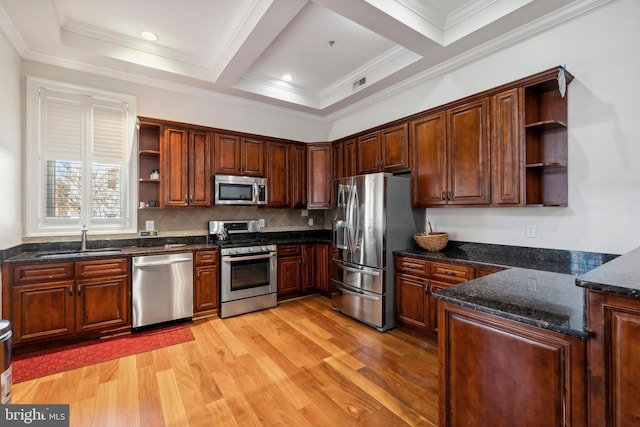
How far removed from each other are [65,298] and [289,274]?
2559 millimetres

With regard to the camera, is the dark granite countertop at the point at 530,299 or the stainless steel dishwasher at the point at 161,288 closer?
the dark granite countertop at the point at 530,299

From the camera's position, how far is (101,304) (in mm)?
3023

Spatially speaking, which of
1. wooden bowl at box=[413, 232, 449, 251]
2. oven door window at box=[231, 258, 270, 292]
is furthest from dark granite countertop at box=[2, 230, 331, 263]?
wooden bowl at box=[413, 232, 449, 251]

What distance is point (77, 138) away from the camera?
3.38m

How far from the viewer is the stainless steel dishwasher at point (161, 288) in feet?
10.5

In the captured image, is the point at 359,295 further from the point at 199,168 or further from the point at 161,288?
the point at 199,168

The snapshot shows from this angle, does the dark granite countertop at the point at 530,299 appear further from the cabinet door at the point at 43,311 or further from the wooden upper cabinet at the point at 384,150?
the cabinet door at the point at 43,311

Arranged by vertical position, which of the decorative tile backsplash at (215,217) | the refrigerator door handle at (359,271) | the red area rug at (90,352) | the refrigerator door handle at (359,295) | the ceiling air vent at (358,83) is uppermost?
the ceiling air vent at (358,83)

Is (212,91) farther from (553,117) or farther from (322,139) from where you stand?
(553,117)

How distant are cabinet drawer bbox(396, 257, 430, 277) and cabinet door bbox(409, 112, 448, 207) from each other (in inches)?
27.5

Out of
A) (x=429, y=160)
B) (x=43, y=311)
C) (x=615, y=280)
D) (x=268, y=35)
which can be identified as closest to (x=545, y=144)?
(x=429, y=160)

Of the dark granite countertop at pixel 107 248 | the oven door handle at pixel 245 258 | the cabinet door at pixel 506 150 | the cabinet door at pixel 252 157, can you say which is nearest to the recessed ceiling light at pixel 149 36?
the cabinet door at pixel 252 157

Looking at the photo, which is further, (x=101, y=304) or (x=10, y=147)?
(x=101, y=304)

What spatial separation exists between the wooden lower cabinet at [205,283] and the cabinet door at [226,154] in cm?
117
